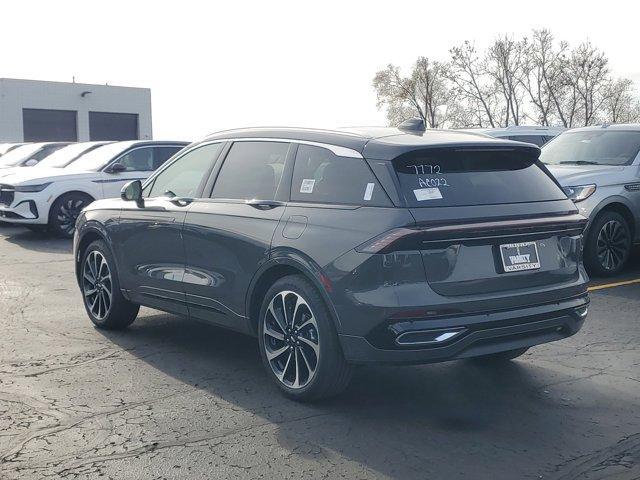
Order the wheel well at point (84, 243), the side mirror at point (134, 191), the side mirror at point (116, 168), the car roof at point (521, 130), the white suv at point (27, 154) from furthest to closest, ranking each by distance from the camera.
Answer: the white suv at point (27, 154)
the car roof at point (521, 130)
the side mirror at point (116, 168)
the wheel well at point (84, 243)
the side mirror at point (134, 191)

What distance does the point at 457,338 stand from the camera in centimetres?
496

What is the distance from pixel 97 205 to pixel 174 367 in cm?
204

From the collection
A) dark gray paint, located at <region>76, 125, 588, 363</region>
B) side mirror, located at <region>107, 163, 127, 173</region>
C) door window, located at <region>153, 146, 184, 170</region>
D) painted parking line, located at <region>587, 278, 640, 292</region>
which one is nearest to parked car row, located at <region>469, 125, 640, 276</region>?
painted parking line, located at <region>587, 278, 640, 292</region>

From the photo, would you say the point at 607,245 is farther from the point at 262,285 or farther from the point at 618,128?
the point at 262,285

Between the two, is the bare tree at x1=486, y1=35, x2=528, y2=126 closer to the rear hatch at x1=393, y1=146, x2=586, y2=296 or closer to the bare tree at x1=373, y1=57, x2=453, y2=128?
the bare tree at x1=373, y1=57, x2=453, y2=128

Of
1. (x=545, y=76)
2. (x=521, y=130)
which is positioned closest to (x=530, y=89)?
(x=545, y=76)

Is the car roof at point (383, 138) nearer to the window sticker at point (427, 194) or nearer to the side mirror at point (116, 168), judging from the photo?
the window sticker at point (427, 194)

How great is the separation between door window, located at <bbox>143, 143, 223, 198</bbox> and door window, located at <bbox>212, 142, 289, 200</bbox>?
0.23 m

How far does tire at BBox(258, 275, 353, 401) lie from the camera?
524 centimetres

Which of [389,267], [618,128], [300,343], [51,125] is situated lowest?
[300,343]

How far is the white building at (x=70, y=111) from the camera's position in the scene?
54594mm

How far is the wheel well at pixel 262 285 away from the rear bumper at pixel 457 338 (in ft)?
2.23

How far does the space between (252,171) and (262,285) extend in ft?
2.82

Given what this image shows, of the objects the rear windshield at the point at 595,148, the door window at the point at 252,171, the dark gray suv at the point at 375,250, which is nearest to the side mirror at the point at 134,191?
the dark gray suv at the point at 375,250
